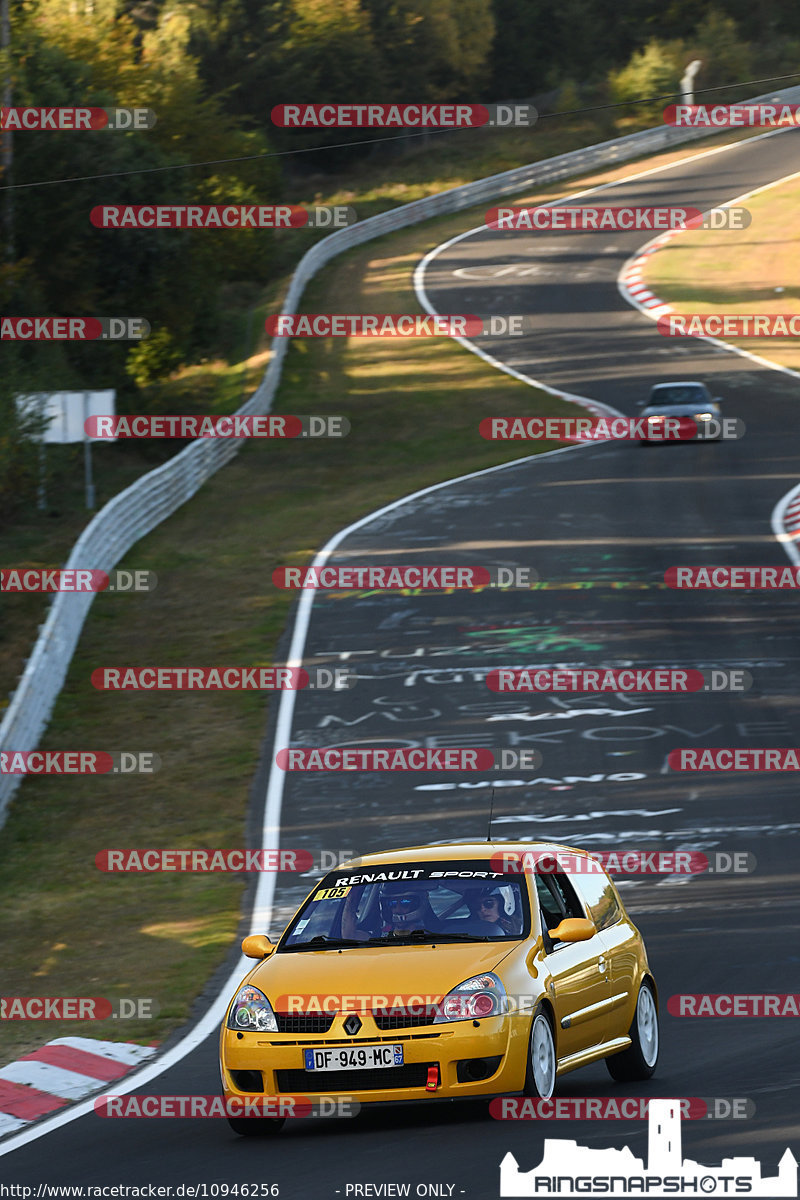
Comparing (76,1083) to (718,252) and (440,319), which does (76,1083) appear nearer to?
(440,319)

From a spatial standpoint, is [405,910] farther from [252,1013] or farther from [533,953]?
[252,1013]

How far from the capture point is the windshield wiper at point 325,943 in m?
9.20

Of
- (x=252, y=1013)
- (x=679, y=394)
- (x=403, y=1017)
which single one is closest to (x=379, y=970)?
(x=403, y=1017)

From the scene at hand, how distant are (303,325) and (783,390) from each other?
16.3 metres

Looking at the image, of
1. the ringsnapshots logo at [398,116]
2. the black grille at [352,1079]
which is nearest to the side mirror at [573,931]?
the black grille at [352,1079]

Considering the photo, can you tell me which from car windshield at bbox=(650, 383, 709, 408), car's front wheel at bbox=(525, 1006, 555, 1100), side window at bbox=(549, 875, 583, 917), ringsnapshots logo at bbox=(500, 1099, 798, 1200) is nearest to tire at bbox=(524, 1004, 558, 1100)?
car's front wheel at bbox=(525, 1006, 555, 1100)

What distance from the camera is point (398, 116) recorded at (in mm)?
82812

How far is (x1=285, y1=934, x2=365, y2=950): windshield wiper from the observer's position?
30.2ft

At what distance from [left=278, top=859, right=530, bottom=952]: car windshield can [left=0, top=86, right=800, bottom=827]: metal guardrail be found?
10040 millimetres

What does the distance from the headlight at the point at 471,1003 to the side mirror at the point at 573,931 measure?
2.22 ft

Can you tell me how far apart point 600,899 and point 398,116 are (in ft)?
251

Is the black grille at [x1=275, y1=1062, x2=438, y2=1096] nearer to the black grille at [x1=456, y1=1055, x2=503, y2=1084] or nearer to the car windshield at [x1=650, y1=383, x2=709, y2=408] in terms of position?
the black grille at [x1=456, y1=1055, x2=503, y2=1084]

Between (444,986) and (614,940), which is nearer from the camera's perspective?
(444,986)

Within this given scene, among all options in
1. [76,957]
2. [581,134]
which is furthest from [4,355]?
[581,134]
